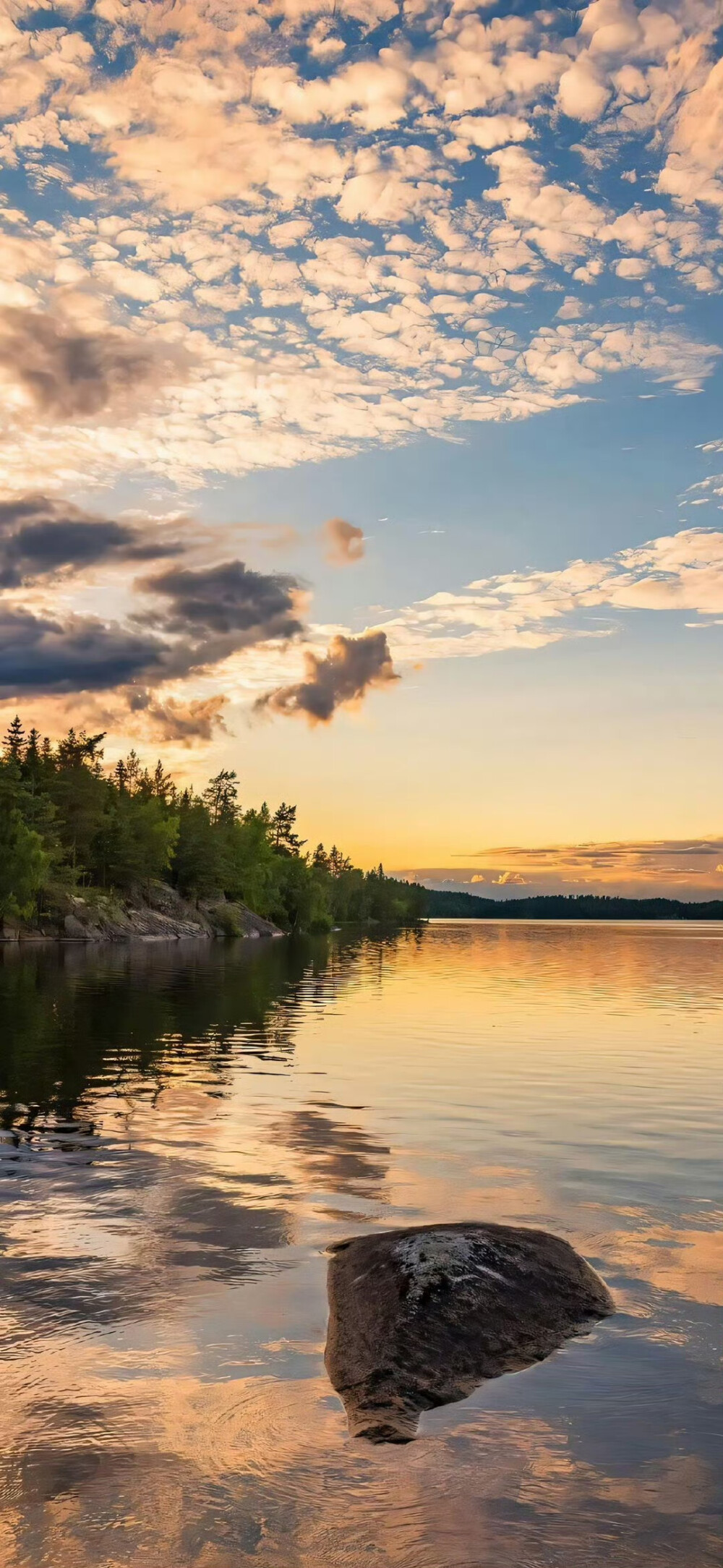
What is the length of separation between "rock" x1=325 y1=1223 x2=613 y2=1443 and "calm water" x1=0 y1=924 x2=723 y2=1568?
9.9 inches

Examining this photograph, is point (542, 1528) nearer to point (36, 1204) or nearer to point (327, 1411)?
point (327, 1411)

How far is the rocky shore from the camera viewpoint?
11075 cm

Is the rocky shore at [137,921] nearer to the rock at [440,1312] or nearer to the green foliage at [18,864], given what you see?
the green foliage at [18,864]

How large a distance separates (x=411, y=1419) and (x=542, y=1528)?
1710 millimetres

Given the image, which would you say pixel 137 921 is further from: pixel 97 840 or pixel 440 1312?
pixel 440 1312

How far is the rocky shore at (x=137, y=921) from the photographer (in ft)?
363

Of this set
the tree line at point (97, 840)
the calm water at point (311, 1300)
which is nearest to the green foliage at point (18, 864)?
the tree line at point (97, 840)

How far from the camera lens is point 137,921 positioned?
5187 inches

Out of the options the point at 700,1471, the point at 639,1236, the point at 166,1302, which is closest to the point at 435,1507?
the point at 700,1471

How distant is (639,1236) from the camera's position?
13.7m

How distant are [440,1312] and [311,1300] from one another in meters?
1.83

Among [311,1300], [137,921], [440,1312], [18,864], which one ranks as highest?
[18,864]

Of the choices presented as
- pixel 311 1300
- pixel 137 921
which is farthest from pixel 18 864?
pixel 311 1300

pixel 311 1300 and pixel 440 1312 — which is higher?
pixel 440 1312
